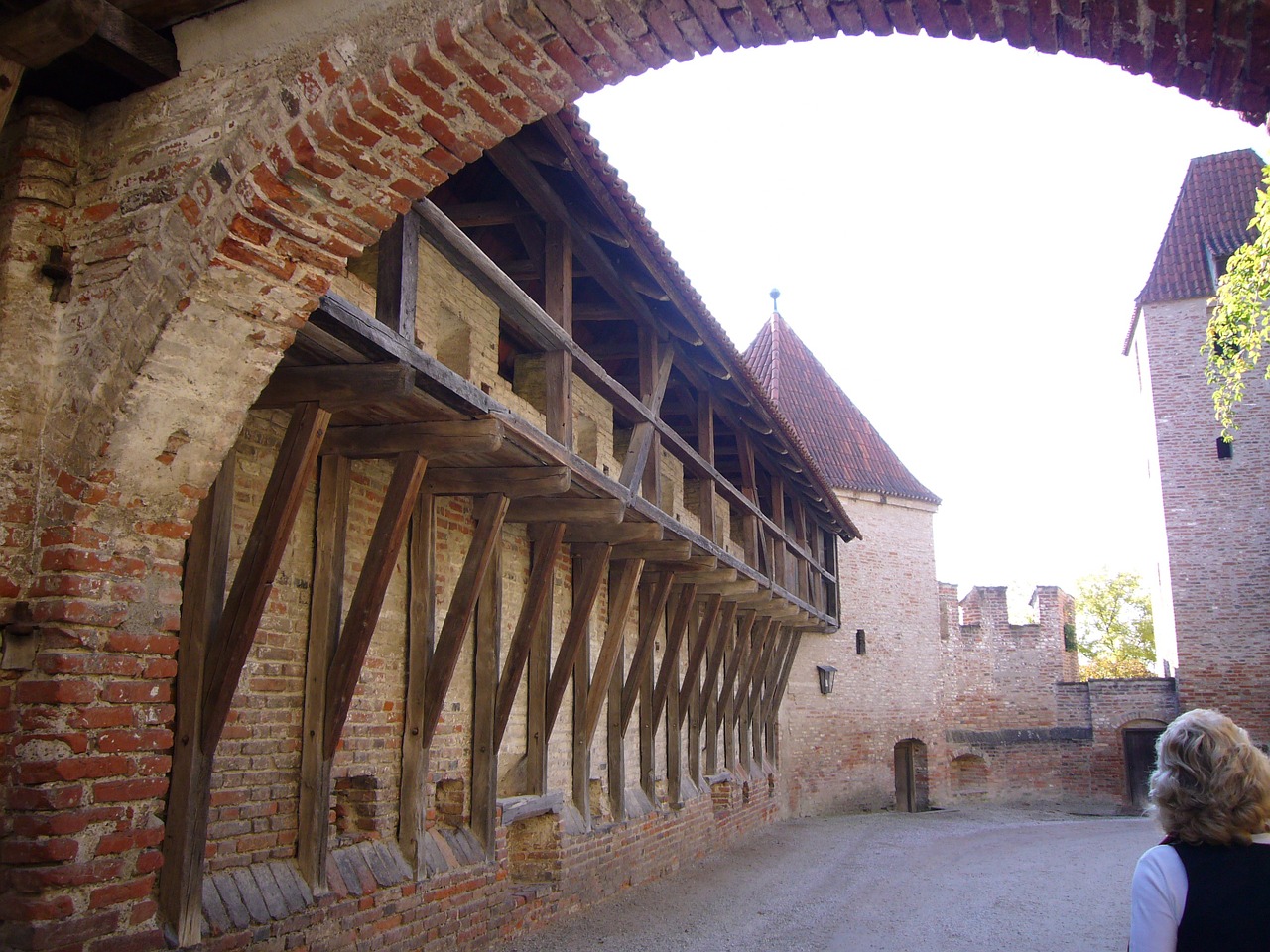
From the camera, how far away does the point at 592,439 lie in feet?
28.6

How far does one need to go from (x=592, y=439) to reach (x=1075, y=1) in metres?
6.10

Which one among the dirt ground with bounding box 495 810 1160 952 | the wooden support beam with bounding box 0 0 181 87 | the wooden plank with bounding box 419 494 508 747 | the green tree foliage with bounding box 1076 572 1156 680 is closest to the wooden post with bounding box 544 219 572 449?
the wooden plank with bounding box 419 494 508 747

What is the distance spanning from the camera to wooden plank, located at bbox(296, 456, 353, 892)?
5750 mm

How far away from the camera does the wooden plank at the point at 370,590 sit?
18.7 ft

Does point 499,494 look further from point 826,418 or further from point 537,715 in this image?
point 826,418

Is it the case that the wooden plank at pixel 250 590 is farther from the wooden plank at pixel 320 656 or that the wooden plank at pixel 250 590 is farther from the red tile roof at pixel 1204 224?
the red tile roof at pixel 1204 224

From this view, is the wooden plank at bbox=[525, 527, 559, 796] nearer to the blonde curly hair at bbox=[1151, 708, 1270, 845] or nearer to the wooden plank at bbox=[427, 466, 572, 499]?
the wooden plank at bbox=[427, 466, 572, 499]

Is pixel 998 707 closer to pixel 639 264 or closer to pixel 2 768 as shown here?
pixel 639 264

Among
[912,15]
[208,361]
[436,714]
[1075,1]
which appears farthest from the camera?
[436,714]

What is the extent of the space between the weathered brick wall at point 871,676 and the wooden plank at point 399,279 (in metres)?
14.3

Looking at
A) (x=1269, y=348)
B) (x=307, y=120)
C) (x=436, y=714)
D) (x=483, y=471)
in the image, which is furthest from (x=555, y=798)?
(x=1269, y=348)

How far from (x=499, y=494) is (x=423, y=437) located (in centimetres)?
111

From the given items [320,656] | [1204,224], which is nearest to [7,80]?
[320,656]

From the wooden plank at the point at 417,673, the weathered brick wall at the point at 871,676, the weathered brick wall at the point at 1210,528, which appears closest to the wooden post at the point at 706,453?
the wooden plank at the point at 417,673
